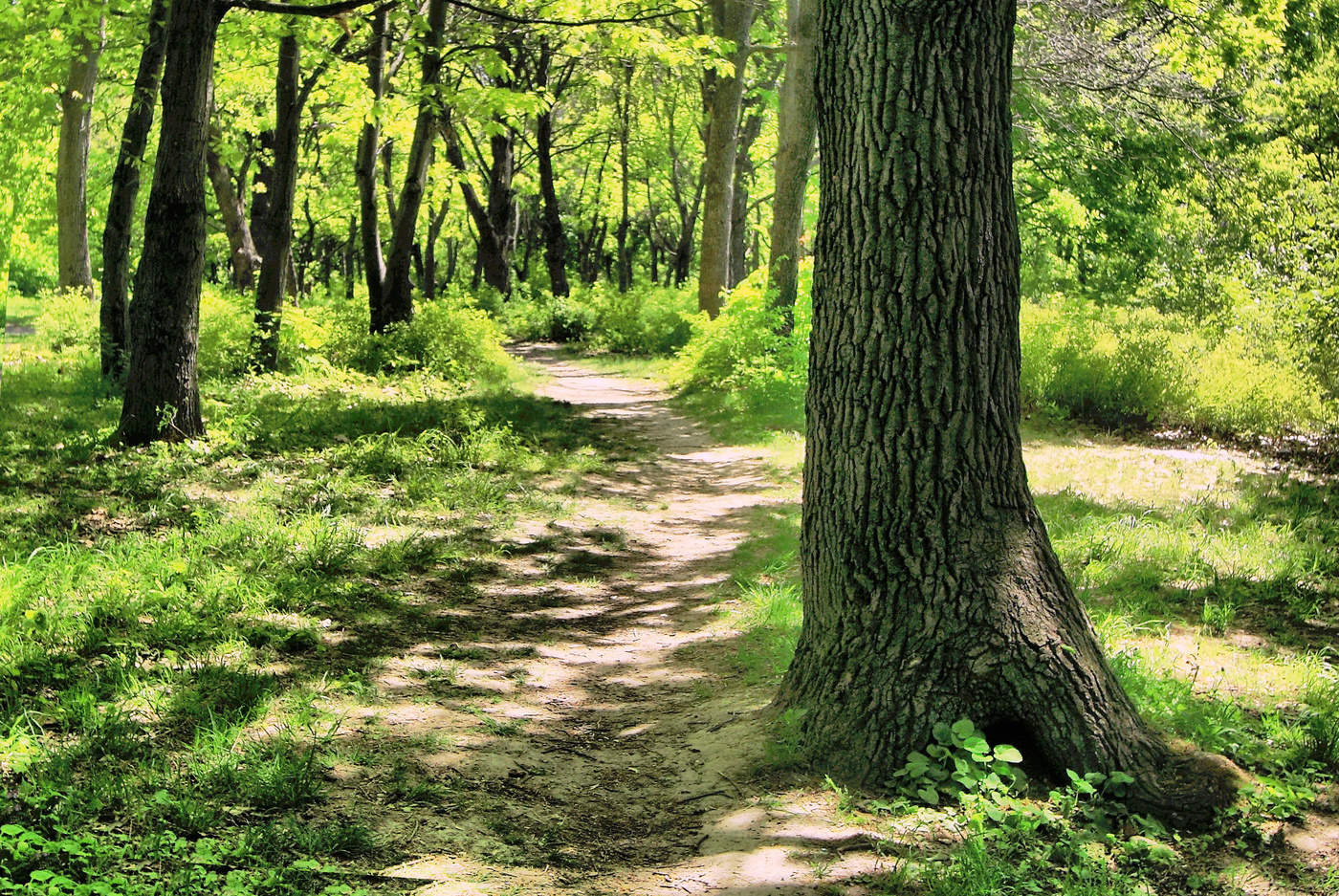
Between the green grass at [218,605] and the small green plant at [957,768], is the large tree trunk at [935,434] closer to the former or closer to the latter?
the small green plant at [957,768]

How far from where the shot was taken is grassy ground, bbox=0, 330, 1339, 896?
329 cm

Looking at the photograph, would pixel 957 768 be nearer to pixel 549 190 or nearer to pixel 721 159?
pixel 721 159

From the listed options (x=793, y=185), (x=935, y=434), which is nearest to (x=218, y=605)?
(x=935, y=434)

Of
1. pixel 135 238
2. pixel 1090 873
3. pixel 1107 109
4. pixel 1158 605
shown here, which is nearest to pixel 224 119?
pixel 1107 109

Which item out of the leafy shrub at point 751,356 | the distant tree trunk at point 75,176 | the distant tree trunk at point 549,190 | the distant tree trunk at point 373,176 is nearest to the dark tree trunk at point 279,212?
the distant tree trunk at point 373,176

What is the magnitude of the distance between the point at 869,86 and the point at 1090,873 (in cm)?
288

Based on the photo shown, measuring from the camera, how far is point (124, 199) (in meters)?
11.0

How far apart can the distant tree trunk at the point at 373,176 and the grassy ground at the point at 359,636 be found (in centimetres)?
517

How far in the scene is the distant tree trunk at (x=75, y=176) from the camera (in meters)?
15.2

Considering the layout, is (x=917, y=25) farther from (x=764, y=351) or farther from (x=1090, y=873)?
(x=764, y=351)

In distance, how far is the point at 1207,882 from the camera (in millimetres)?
3342

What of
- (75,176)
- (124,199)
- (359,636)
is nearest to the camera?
(359,636)

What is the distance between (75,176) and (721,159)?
10.7 meters

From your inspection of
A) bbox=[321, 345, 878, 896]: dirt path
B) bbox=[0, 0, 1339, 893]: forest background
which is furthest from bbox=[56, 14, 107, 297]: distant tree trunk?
bbox=[321, 345, 878, 896]: dirt path
